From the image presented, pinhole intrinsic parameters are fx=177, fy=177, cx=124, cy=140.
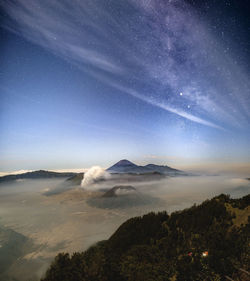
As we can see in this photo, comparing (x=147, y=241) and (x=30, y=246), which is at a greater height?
(x=147, y=241)

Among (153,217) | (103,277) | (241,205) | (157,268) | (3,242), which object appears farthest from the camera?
(3,242)

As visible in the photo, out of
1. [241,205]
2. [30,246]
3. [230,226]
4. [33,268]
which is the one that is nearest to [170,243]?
[230,226]

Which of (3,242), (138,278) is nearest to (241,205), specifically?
(138,278)

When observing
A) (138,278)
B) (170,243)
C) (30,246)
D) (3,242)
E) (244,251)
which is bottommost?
(30,246)

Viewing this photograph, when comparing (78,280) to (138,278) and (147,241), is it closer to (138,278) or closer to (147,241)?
(138,278)

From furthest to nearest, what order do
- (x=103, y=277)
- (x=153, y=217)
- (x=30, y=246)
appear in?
1. (x=30, y=246)
2. (x=153, y=217)
3. (x=103, y=277)

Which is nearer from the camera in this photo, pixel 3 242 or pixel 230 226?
pixel 230 226

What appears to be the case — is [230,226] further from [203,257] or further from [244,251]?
[203,257]
